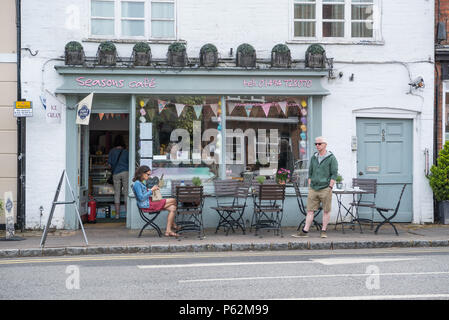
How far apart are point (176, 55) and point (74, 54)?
221cm

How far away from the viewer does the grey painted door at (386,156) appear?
13375 millimetres

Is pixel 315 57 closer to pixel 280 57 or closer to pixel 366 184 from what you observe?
pixel 280 57

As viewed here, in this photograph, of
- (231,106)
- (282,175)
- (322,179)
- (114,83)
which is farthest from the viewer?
(282,175)

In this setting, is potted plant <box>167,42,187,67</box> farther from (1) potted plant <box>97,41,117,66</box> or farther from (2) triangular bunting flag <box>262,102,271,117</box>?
(2) triangular bunting flag <box>262,102,271,117</box>

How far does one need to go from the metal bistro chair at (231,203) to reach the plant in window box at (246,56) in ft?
8.70

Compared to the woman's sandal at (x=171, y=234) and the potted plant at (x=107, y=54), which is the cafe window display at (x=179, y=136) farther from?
the woman's sandal at (x=171, y=234)

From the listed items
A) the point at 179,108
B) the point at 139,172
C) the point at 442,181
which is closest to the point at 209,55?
the point at 179,108

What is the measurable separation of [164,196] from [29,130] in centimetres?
330

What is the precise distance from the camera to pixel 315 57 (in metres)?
12.8

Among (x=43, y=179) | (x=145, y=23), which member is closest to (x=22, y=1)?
(x=145, y=23)

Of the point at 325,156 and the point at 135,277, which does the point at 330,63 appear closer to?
the point at 325,156

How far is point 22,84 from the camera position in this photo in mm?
12438

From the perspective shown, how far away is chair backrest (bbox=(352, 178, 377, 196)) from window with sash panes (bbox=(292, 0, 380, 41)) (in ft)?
11.1

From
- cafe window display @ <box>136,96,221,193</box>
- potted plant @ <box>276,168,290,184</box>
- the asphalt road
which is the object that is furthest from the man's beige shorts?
cafe window display @ <box>136,96,221,193</box>
